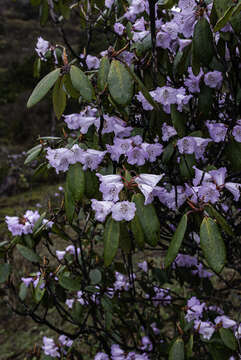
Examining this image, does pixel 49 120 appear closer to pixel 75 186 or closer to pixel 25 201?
pixel 25 201

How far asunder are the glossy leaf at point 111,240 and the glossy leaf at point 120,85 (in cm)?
27

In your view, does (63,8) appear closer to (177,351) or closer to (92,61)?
(92,61)

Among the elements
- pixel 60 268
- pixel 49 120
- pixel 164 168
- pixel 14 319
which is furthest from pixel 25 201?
pixel 164 168

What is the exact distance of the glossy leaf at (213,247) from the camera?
2.18 feet

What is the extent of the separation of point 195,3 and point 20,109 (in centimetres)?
944

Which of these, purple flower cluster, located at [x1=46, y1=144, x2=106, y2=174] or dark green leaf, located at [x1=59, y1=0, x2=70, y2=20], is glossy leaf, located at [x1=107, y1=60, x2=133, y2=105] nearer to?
purple flower cluster, located at [x1=46, y1=144, x2=106, y2=174]

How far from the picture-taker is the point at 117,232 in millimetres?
712

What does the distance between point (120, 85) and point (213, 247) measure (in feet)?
1.28

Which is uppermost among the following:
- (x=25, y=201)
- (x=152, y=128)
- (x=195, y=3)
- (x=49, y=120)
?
(x=195, y=3)

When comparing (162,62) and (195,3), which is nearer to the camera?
(195,3)

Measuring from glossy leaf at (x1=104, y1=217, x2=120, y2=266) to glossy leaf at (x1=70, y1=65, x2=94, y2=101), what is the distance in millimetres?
281

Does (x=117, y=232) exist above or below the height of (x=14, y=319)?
above

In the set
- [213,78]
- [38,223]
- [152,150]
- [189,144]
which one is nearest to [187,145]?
[189,144]

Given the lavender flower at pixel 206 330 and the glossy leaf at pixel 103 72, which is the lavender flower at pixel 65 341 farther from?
the glossy leaf at pixel 103 72
